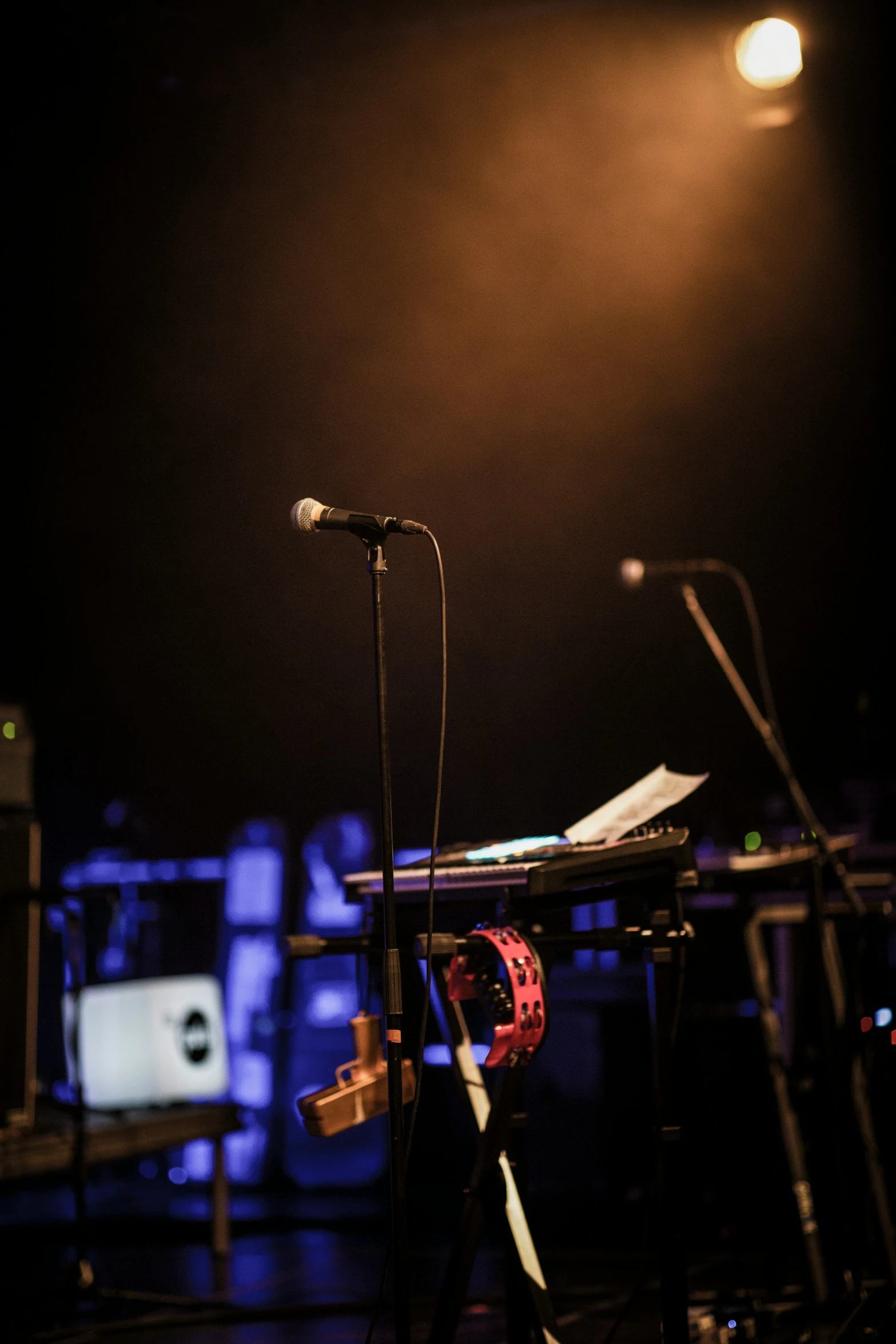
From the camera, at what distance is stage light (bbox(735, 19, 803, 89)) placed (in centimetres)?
513

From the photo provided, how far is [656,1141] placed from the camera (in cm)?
220

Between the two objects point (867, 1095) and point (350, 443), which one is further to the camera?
point (350, 443)

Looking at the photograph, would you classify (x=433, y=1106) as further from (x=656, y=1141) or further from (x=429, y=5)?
(x=429, y=5)

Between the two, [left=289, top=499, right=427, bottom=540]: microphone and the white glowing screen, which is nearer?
[left=289, top=499, right=427, bottom=540]: microphone

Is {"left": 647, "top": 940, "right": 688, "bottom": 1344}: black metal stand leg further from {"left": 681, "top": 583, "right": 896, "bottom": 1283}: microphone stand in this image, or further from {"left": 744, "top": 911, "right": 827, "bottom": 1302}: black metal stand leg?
{"left": 744, "top": 911, "right": 827, "bottom": 1302}: black metal stand leg

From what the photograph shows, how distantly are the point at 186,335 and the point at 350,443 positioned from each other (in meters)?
0.87

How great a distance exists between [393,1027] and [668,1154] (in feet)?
2.02

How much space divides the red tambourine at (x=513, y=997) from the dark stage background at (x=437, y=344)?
3060 mm

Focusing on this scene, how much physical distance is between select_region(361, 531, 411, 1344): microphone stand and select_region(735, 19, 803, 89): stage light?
4.13 metres

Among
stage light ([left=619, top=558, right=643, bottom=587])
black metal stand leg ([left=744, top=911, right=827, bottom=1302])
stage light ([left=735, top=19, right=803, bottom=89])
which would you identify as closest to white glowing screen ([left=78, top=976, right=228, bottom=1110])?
black metal stand leg ([left=744, top=911, right=827, bottom=1302])

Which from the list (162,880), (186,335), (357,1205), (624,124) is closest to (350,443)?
(186,335)

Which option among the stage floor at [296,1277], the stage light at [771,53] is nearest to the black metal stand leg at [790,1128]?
the stage floor at [296,1277]

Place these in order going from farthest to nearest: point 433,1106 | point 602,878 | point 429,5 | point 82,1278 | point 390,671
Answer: point 390,671
point 429,5
point 433,1106
point 82,1278
point 602,878

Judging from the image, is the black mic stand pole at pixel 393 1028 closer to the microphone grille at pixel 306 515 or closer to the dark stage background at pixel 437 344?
the microphone grille at pixel 306 515
